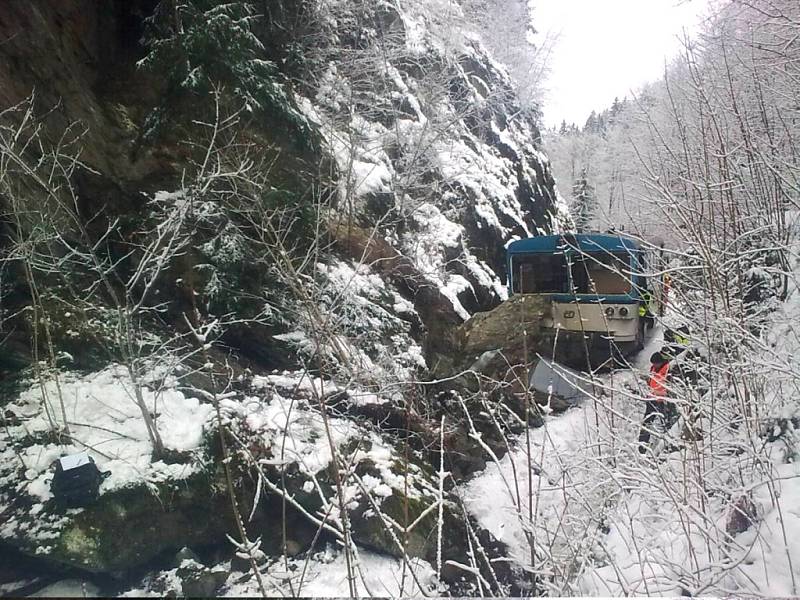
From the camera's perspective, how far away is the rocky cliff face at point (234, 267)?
3947 millimetres

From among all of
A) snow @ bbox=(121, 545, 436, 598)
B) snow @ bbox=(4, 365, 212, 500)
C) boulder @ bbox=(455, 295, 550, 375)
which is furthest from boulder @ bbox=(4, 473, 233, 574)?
boulder @ bbox=(455, 295, 550, 375)

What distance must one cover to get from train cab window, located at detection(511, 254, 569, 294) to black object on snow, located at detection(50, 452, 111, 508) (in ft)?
20.9

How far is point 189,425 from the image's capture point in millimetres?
Result: 4438

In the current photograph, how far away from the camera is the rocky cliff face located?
3.95m

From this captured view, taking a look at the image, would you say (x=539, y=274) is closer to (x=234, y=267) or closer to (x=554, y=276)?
(x=554, y=276)

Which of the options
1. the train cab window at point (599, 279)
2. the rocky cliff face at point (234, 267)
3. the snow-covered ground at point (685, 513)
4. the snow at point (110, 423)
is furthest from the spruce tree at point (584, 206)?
the snow at point (110, 423)

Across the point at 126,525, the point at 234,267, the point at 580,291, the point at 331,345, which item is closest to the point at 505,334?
the point at 580,291

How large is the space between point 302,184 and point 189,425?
3820 mm

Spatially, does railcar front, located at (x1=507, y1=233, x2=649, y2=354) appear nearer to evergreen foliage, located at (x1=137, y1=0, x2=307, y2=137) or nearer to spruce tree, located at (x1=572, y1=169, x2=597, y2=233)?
spruce tree, located at (x1=572, y1=169, x2=597, y2=233)

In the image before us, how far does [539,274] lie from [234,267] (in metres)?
4.94

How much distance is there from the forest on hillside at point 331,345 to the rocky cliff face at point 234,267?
0.04 metres

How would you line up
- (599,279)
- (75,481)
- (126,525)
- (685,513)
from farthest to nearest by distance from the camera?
(599,279)
(126,525)
(75,481)
(685,513)

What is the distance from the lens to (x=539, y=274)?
7.57 metres

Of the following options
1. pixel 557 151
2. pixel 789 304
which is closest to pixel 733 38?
pixel 789 304
